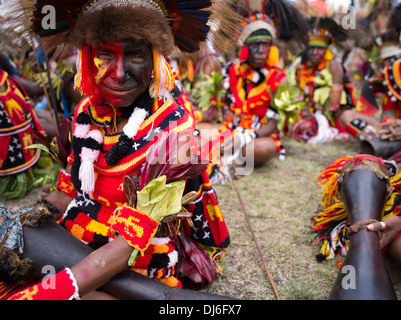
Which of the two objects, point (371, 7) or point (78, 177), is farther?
point (371, 7)

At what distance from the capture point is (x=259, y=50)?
4.46 m

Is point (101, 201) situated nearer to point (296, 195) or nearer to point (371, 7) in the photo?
point (296, 195)

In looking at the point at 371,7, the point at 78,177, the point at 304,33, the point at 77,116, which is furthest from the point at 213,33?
the point at 371,7

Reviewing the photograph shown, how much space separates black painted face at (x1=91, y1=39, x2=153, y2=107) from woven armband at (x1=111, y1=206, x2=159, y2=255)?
0.61 m

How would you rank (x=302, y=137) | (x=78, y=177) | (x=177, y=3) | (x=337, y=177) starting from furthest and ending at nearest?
(x=302, y=137) < (x=337, y=177) < (x=78, y=177) < (x=177, y=3)

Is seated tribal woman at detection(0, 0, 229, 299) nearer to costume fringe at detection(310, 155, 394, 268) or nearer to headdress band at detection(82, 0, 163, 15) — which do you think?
headdress band at detection(82, 0, 163, 15)

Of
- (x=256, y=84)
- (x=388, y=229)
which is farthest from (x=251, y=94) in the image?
(x=388, y=229)

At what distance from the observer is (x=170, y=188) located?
1689 mm

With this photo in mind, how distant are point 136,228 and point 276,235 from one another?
166 centimetres

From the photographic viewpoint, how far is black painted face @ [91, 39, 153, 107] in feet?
5.74

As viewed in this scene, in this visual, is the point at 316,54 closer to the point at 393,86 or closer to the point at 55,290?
Result: the point at 393,86

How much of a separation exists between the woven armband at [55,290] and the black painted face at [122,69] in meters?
0.90

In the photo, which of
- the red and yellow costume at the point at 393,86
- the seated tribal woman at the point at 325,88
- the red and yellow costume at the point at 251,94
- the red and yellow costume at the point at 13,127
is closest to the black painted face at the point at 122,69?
the red and yellow costume at the point at 13,127

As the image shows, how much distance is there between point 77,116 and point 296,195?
2542mm
